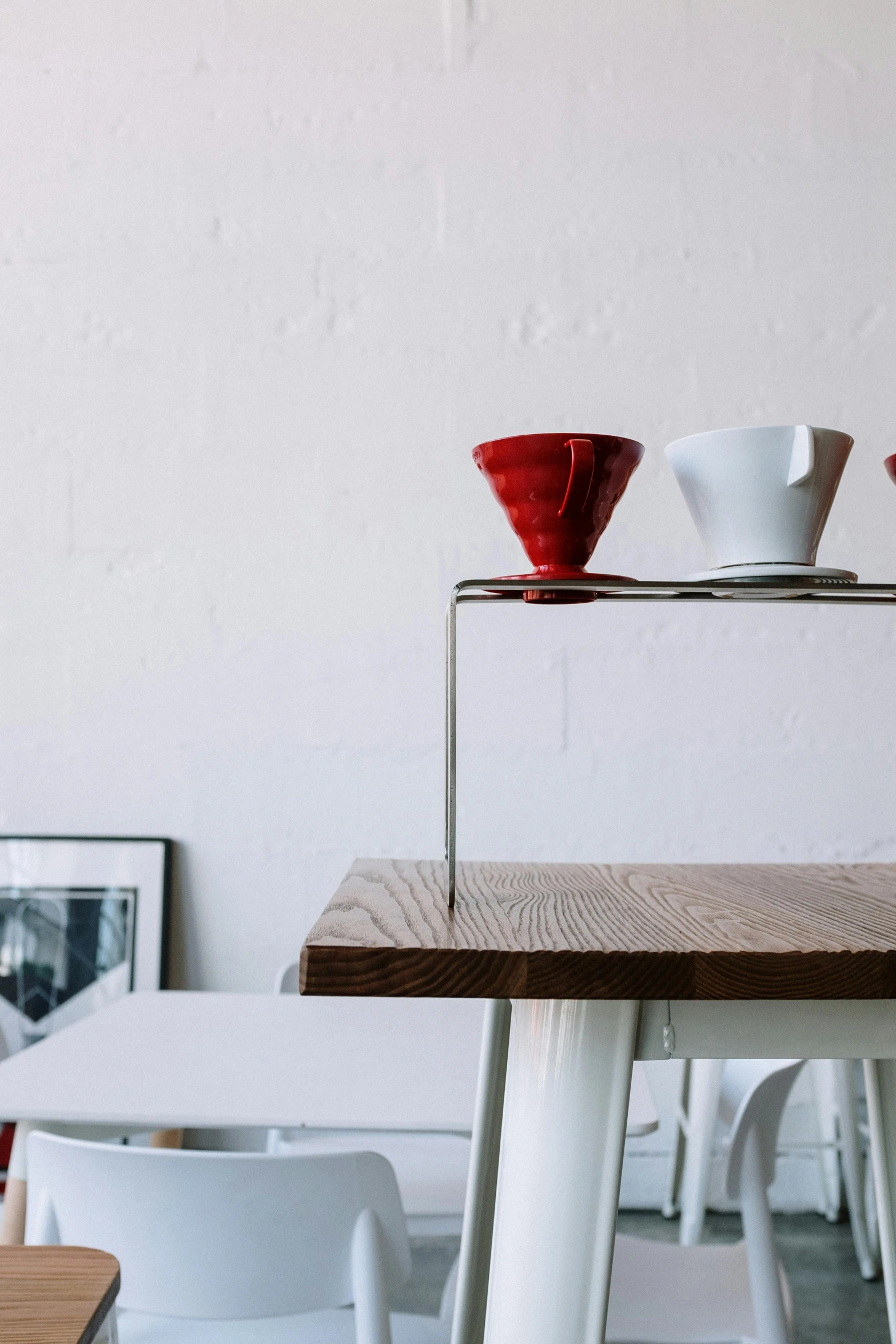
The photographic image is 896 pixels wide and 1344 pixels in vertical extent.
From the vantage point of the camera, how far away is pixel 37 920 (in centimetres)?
268

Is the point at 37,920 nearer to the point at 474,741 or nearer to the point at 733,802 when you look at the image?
the point at 474,741

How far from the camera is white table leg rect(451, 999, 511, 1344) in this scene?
0.87 meters

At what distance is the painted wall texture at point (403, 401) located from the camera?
2.71 meters

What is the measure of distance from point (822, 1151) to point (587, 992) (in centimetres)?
248

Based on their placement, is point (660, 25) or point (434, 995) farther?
point (660, 25)

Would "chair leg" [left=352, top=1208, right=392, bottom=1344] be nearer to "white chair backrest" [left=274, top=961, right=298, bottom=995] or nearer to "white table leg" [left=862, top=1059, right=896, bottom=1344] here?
"white table leg" [left=862, top=1059, right=896, bottom=1344]

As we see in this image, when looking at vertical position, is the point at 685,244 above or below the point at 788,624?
above

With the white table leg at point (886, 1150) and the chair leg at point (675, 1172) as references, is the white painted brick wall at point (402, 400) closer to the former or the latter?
the chair leg at point (675, 1172)

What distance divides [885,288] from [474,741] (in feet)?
4.83

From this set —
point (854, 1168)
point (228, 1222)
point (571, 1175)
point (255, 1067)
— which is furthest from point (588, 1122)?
point (854, 1168)

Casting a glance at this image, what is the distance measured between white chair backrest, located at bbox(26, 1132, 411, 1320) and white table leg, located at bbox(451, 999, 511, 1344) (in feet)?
0.56

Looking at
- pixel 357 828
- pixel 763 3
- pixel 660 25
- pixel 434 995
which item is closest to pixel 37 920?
pixel 357 828

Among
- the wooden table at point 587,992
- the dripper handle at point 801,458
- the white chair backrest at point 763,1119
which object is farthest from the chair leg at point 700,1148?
the dripper handle at point 801,458

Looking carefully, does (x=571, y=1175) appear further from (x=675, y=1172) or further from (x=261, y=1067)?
(x=675, y=1172)
